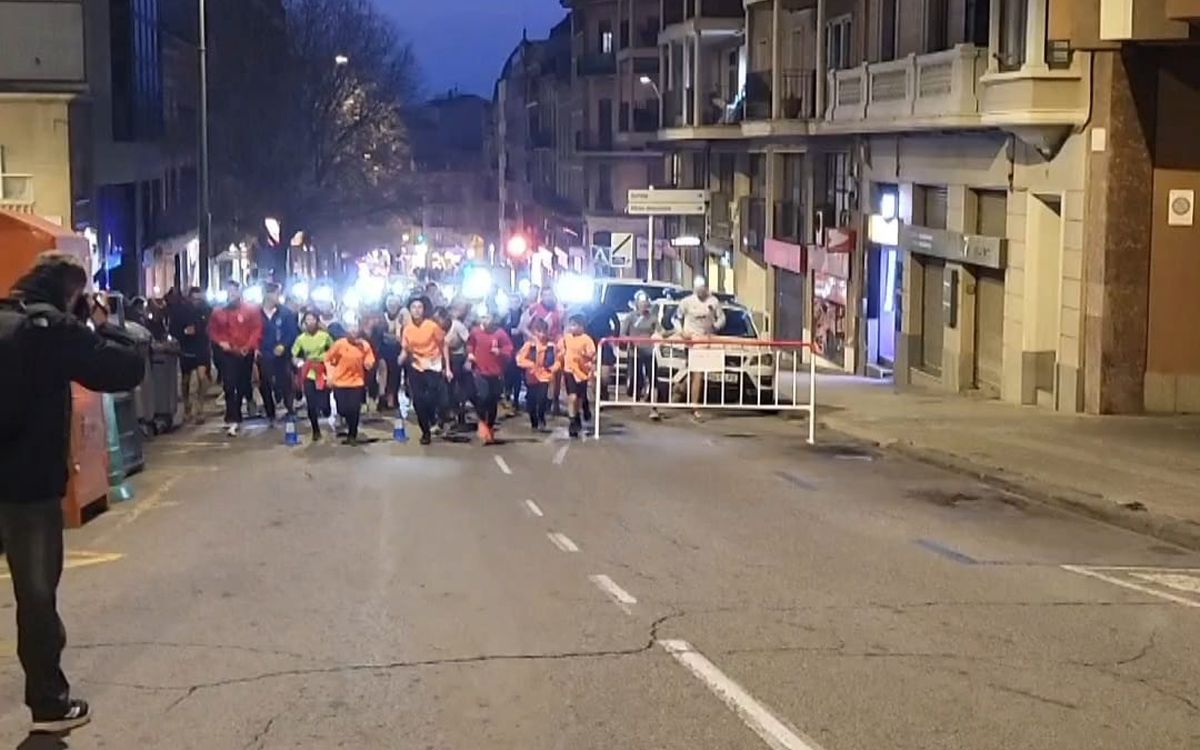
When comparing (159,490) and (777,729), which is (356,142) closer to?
(159,490)

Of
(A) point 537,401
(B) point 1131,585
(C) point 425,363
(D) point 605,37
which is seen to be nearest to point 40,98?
(A) point 537,401

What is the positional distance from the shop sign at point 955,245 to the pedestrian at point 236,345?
35.6ft

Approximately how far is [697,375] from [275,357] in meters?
5.95

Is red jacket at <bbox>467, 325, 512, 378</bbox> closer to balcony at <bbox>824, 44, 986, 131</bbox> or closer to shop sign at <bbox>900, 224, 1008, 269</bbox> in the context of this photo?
shop sign at <bbox>900, 224, 1008, 269</bbox>

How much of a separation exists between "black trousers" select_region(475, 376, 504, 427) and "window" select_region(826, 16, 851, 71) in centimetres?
1640

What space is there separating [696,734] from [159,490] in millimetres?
10462

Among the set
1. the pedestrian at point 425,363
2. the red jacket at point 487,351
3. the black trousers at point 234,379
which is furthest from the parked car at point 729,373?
the black trousers at point 234,379

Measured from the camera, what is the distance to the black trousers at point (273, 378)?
81.8 feet

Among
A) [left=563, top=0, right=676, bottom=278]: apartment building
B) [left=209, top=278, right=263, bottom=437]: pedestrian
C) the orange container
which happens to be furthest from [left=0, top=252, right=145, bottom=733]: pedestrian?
[left=563, top=0, right=676, bottom=278]: apartment building

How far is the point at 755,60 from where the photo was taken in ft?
149

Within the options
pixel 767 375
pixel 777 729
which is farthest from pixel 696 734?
pixel 767 375

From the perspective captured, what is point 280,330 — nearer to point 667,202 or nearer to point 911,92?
point 911,92

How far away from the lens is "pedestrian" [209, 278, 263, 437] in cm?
2365

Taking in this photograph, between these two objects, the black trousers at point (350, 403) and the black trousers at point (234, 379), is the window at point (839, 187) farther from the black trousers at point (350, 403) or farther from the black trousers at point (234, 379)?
the black trousers at point (350, 403)
